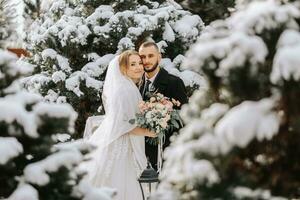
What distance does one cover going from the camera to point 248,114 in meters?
2.40

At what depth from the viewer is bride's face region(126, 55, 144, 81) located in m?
7.16

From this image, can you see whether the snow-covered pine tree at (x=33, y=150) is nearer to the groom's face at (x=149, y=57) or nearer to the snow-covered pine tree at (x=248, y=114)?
the snow-covered pine tree at (x=248, y=114)

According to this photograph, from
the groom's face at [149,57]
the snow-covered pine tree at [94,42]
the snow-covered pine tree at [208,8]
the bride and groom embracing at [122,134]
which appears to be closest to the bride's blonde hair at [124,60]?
the bride and groom embracing at [122,134]

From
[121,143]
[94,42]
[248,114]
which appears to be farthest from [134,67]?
[248,114]

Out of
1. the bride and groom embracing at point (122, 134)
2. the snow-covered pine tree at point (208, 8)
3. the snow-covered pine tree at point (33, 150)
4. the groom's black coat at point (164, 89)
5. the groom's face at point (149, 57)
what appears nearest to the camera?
the snow-covered pine tree at point (33, 150)

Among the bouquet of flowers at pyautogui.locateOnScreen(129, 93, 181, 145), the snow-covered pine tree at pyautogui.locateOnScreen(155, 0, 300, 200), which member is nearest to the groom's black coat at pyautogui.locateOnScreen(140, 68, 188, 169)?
the bouquet of flowers at pyautogui.locateOnScreen(129, 93, 181, 145)

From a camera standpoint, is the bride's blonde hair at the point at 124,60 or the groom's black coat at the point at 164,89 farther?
the groom's black coat at the point at 164,89

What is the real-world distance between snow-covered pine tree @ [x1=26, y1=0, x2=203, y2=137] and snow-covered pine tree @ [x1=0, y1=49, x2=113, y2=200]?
7664 millimetres

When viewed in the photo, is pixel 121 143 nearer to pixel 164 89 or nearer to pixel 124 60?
pixel 164 89

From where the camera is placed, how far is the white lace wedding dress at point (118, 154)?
283 inches

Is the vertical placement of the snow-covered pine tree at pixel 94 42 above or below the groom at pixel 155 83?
above

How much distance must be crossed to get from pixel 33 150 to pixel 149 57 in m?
4.53

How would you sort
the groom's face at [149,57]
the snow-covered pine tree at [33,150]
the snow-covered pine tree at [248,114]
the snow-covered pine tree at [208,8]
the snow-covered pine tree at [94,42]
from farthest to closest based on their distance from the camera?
1. the snow-covered pine tree at [208,8]
2. the snow-covered pine tree at [94,42]
3. the groom's face at [149,57]
4. the snow-covered pine tree at [33,150]
5. the snow-covered pine tree at [248,114]

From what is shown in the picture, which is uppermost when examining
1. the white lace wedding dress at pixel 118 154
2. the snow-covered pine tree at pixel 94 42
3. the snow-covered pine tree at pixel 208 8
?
the snow-covered pine tree at pixel 208 8
